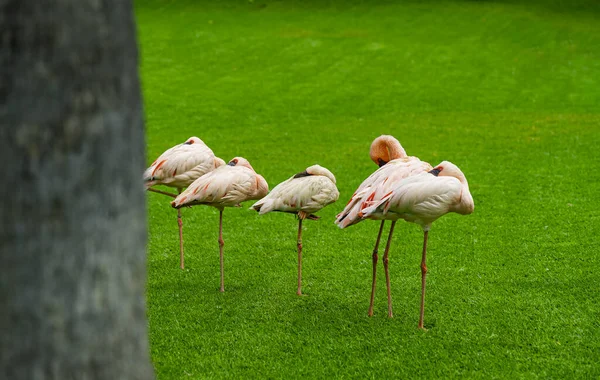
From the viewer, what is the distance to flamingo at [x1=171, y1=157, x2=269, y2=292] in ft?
16.2

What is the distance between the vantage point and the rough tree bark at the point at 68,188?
137cm

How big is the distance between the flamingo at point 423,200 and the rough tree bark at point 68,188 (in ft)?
9.51

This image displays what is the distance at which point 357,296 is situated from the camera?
16.7 ft

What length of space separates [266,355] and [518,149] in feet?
20.7

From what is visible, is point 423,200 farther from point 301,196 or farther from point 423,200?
point 301,196

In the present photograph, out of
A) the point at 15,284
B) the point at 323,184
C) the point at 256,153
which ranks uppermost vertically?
the point at 15,284

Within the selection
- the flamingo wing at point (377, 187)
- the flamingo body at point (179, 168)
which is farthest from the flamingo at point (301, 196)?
the flamingo body at point (179, 168)

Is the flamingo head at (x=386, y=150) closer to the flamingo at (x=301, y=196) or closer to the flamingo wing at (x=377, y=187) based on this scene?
the flamingo wing at (x=377, y=187)

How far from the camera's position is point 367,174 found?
27.7 ft

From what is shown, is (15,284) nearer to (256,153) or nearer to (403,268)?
(403,268)

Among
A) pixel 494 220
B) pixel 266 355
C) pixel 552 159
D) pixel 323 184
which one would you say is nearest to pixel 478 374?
pixel 266 355

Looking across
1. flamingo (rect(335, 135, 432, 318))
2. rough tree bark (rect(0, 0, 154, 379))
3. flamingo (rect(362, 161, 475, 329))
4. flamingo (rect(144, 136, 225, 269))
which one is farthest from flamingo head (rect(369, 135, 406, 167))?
rough tree bark (rect(0, 0, 154, 379))

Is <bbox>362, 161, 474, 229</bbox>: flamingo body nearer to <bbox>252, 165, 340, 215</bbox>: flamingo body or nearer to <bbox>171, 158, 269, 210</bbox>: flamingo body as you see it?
<bbox>252, 165, 340, 215</bbox>: flamingo body

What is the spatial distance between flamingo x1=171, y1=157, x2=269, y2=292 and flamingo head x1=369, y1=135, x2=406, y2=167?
0.90 m
